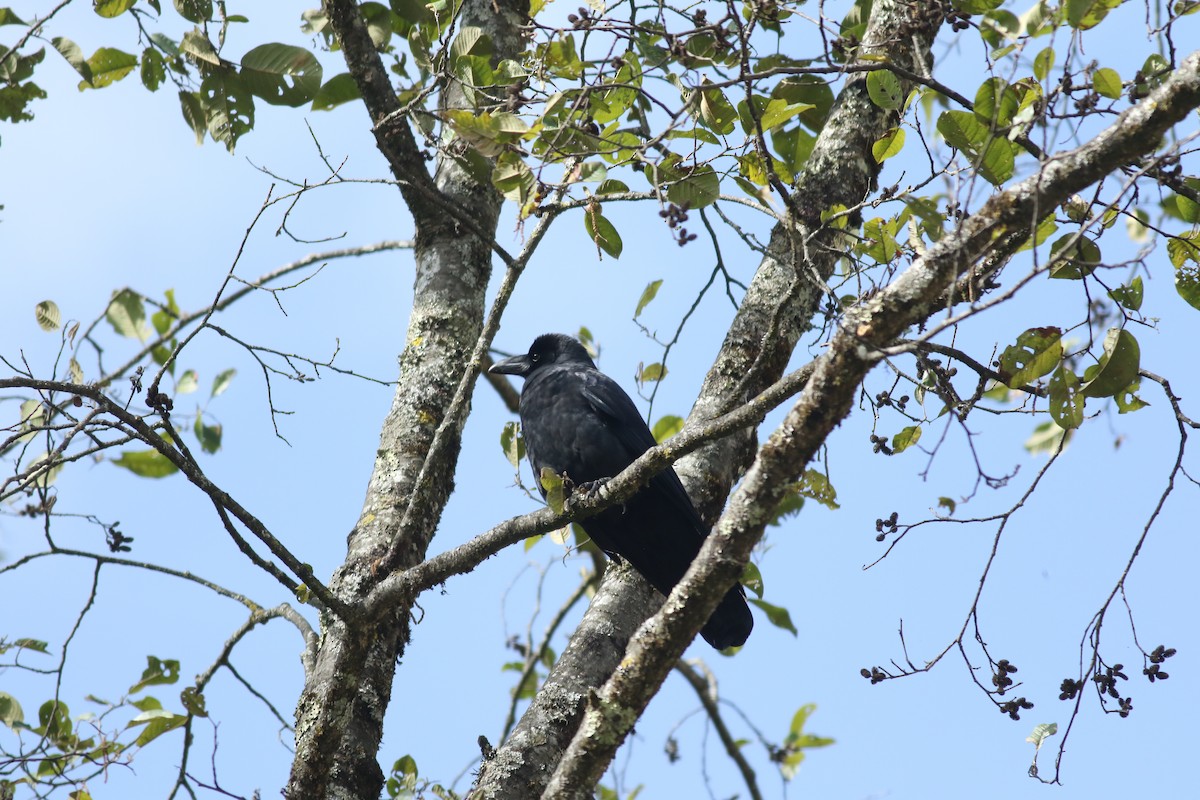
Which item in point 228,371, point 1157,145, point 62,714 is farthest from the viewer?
point 228,371

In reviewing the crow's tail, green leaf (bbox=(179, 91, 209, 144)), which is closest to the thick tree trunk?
green leaf (bbox=(179, 91, 209, 144))

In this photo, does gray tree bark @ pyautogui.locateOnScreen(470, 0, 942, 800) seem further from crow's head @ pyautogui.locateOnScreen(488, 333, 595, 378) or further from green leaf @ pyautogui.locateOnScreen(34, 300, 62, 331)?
green leaf @ pyautogui.locateOnScreen(34, 300, 62, 331)

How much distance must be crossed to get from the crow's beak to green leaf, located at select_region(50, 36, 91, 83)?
275 cm

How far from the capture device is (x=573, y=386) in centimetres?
577

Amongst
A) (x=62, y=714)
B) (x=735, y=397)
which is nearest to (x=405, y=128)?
(x=735, y=397)

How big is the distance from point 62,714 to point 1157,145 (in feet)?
16.9

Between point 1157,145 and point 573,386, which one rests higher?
point 573,386

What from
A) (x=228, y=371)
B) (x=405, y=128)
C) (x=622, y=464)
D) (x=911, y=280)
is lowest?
(x=911, y=280)

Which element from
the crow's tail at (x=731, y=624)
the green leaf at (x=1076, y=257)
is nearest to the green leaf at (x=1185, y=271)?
the green leaf at (x=1076, y=257)

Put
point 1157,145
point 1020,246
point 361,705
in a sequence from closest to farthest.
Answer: point 1157,145
point 1020,246
point 361,705

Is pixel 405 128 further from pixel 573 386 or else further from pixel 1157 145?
pixel 1157 145

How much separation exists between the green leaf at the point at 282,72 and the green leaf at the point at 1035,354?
10.6 feet

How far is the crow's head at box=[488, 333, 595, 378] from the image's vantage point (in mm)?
6605

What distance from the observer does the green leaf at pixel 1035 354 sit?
3.35 m
